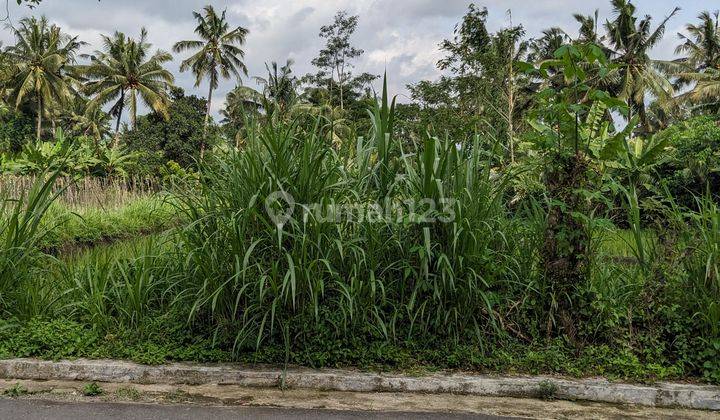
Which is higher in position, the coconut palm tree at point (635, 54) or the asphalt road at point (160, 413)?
the coconut palm tree at point (635, 54)

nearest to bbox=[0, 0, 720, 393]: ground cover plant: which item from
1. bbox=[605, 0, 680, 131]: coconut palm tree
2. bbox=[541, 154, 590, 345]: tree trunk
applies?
bbox=[541, 154, 590, 345]: tree trunk

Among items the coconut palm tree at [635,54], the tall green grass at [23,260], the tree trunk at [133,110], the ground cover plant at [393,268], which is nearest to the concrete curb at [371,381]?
the ground cover plant at [393,268]

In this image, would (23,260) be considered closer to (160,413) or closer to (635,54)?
(160,413)

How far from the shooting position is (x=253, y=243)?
3.37 meters

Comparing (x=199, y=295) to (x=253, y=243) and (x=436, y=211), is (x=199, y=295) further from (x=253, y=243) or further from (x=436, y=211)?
(x=436, y=211)

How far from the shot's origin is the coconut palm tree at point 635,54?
27547 millimetres

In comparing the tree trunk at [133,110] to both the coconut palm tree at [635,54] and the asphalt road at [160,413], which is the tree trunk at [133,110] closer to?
the coconut palm tree at [635,54]

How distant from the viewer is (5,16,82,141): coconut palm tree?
33.9 metres

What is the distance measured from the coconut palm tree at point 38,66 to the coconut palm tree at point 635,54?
33.8 m

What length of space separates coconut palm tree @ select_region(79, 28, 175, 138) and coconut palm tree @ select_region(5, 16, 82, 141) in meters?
1.86

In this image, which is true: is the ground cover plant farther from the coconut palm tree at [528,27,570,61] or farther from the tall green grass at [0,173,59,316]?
the coconut palm tree at [528,27,570,61]

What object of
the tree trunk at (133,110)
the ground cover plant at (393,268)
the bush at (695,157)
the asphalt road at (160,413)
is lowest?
the asphalt road at (160,413)
